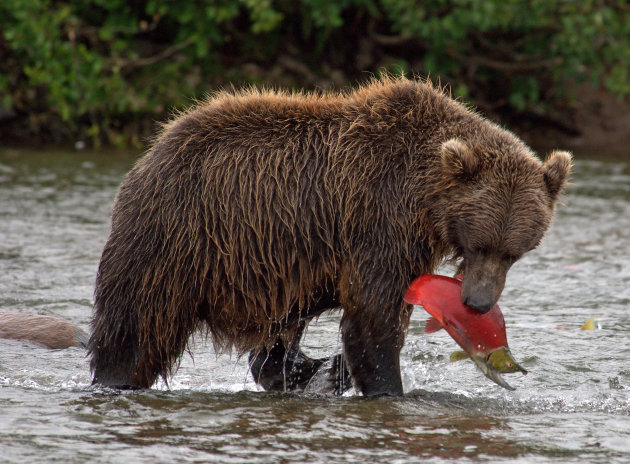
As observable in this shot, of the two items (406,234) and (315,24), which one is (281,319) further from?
(315,24)

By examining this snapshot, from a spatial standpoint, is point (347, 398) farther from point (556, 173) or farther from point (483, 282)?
point (556, 173)

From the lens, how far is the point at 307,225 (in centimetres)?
496

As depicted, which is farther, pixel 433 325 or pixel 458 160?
pixel 433 325

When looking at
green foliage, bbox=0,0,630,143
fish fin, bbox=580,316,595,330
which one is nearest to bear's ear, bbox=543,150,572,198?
fish fin, bbox=580,316,595,330

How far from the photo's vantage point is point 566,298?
7535 millimetres

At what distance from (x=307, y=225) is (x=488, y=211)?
3.03 feet

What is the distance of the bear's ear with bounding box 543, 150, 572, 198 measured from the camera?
4969mm

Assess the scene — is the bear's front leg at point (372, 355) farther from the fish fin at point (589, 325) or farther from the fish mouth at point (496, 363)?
the fish fin at point (589, 325)

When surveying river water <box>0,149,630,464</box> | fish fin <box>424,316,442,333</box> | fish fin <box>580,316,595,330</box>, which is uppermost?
fish fin <box>424,316,442,333</box>

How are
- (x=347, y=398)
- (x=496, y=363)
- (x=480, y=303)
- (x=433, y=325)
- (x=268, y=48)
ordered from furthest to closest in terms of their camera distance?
(x=268, y=48), (x=347, y=398), (x=433, y=325), (x=496, y=363), (x=480, y=303)

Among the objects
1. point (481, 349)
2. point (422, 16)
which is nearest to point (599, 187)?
point (422, 16)

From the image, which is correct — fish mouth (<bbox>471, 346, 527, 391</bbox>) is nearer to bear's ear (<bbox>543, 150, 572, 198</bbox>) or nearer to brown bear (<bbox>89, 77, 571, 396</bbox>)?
brown bear (<bbox>89, 77, 571, 396</bbox>)

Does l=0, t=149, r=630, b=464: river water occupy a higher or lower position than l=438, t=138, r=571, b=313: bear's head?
lower

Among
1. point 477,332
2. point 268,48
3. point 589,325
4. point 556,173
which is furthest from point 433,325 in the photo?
point 268,48
